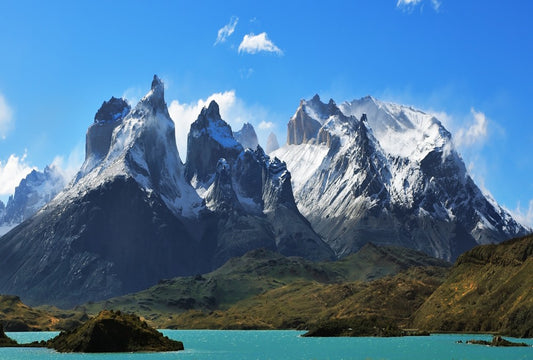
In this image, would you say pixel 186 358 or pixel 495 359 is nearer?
pixel 495 359

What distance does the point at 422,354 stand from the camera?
19062cm

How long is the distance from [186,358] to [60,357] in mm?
29304

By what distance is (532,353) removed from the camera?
612 feet

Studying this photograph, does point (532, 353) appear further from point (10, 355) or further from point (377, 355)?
point (10, 355)

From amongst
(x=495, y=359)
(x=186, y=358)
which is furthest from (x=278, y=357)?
(x=495, y=359)

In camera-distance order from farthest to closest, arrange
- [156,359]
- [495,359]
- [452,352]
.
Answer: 1. [452,352]
2. [156,359]
3. [495,359]

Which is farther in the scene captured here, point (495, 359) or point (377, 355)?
point (377, 355)

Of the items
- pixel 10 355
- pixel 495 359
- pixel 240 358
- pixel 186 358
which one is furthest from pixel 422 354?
pixel 10 355

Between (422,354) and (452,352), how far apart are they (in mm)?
8764

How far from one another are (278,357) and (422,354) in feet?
110

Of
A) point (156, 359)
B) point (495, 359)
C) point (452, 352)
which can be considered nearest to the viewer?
point (495, 359)

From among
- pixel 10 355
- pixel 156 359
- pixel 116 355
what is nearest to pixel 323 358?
pixel 156 359

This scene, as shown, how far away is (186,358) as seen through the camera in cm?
18725

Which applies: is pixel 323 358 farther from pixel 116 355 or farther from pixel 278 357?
pixel 116 355
